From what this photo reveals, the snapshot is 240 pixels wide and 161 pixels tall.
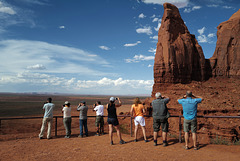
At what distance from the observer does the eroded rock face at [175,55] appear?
2606 centimetres

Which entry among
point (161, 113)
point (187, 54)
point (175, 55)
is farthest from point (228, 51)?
point (161, 113)

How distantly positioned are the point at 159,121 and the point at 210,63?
30.0 m

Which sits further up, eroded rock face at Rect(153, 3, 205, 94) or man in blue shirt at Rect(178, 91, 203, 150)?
eroded rock face at Rect(153, 3, 205, 94)

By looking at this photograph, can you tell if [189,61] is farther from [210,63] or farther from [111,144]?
[111,144]

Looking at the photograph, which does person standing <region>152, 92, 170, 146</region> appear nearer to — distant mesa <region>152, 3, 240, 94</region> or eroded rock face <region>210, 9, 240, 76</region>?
distant mesa <region>152, 3, 240, 94</region>

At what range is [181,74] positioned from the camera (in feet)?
86.8

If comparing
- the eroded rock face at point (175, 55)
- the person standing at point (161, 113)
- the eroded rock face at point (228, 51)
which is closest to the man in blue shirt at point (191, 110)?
the person standing at point (161, 113)

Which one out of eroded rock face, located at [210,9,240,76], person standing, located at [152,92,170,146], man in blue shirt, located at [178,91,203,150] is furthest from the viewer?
eroded rock face, located at [210,9,240,76]

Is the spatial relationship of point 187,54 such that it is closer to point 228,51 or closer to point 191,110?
point 228,51

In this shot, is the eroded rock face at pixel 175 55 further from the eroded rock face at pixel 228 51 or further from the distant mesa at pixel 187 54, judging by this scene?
the eroded rock face at pixel 228 51

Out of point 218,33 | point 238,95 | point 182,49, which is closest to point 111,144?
point 238,95

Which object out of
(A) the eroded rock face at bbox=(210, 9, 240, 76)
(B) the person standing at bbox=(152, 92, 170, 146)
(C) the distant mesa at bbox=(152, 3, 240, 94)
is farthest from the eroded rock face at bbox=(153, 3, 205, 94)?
(B) the person standing at bbox=(152, 92, 170, 146)

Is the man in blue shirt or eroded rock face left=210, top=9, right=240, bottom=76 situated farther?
eroded rock face left=210, top=9, right=240, bottom=76

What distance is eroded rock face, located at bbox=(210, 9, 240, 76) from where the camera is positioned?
1153 inches
